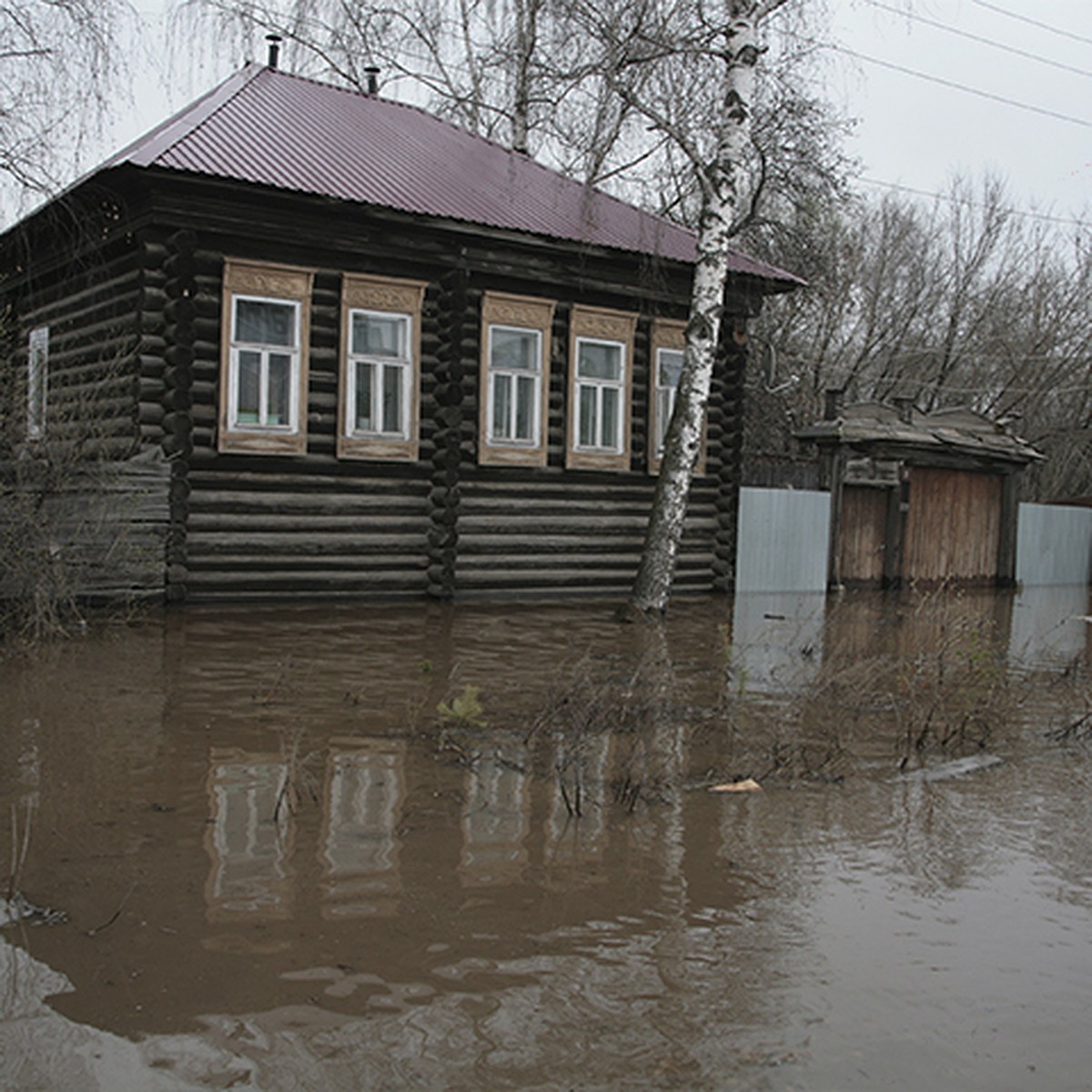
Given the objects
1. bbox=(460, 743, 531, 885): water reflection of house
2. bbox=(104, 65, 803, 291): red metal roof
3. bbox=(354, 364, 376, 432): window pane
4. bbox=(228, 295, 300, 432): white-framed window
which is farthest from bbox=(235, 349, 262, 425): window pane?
bbox=(460, 743, 531, 885): water reflection of house

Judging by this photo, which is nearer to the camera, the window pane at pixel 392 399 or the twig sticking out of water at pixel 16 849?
the twig sticking out of water at pixel 16 849

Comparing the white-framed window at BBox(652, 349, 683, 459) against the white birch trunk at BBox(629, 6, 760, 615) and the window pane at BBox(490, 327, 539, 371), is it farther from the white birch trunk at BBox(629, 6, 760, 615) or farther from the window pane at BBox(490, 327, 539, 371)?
the white birch trunk at BBox(629, 6, 760, 615)

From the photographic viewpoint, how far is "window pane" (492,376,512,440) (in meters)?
15.6

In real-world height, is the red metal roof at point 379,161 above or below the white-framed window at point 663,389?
above

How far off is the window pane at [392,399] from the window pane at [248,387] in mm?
1603

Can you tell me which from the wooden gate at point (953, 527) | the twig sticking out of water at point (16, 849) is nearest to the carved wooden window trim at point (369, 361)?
the twig sticking out of water at point (16, 849)

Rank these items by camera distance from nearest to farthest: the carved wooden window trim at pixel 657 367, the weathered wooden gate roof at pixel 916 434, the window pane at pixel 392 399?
the window pane at pixel 392 399 < the carved wooden window trim at pixel 657 367 < the weathered wooden gate roof at pixel 916 434

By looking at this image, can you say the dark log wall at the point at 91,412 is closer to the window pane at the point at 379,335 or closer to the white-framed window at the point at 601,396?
the window pane at the point at 379,335

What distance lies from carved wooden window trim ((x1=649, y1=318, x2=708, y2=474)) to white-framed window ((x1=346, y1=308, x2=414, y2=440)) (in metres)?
3.71

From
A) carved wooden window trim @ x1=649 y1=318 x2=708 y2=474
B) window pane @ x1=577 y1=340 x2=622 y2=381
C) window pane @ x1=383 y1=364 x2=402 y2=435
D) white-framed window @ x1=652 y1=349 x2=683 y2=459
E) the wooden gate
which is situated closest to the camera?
window pane @ x1=383 y1=364 x2=402 y2=435

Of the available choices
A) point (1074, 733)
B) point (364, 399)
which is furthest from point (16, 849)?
point (364, 399)

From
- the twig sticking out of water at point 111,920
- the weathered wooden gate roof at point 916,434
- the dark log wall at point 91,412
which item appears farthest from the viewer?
the weathered wooden gate roof at point 916,434

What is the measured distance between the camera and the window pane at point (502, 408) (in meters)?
15.6

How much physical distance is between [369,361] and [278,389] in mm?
1195
